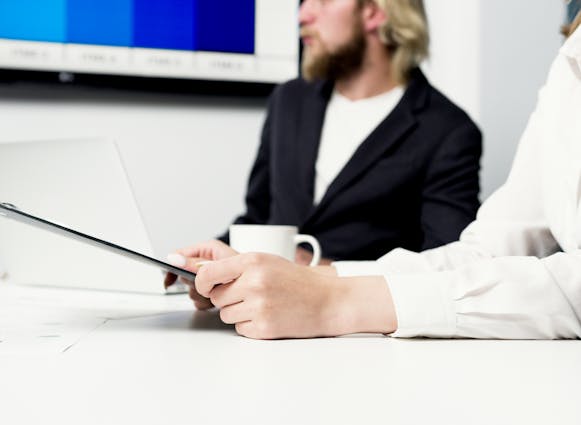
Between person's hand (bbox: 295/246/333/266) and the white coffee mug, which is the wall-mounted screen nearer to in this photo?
person's hand (bbox: 295/246/333/266)

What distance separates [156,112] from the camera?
169cm

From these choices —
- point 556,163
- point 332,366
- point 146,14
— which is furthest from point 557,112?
point 146,14

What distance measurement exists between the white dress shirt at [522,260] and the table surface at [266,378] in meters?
0.03

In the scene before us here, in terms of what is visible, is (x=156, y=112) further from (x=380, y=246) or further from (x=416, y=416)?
(x=416, y=416)

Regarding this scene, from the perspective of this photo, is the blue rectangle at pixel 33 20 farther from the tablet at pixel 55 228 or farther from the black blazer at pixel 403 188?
the tablet at pixel 55 228

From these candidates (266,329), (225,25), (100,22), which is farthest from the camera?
(225,25)

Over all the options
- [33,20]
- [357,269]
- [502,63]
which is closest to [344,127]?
[502,63]

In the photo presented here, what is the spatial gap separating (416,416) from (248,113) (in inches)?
57.7

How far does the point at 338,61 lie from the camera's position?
1.74 metres

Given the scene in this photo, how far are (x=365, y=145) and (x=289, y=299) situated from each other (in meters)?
0.98

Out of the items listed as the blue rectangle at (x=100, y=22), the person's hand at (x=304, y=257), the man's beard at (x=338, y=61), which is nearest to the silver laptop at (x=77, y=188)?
the person's hand at (x=304, y=257)

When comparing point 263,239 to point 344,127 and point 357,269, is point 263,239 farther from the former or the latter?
point 344,127

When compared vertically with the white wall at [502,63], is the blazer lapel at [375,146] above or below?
below

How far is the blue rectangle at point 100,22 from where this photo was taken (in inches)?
63.7
